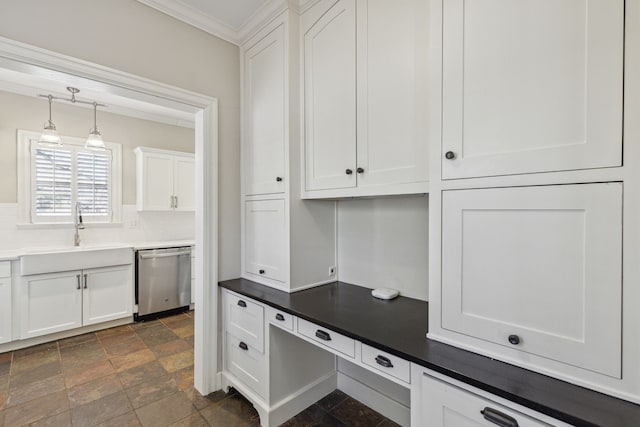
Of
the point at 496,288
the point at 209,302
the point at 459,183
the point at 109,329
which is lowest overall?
the point at 109,329

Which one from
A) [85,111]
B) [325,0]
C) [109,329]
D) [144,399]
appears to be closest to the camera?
[325,0]

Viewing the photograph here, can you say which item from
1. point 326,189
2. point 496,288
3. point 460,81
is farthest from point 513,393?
point 326,189

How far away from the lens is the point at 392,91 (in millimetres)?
1474

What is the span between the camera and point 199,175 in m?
2.14

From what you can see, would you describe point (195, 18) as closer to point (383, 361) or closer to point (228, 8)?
point (228, 8)

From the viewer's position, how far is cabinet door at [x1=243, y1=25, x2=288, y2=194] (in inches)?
76.7

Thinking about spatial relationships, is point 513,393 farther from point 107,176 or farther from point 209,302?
point 107,176

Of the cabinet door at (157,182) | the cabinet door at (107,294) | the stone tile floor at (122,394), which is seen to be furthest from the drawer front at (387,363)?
the cabinet door at (157,182)

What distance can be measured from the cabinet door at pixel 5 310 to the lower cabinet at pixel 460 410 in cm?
364

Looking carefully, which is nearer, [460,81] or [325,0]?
[460,81]

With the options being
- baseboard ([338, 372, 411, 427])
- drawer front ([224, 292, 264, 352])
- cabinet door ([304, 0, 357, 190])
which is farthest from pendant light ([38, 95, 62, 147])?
baseboard ([338, 372, 411, 427])

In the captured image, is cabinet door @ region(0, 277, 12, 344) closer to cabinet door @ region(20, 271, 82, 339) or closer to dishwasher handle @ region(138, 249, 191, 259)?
cabinet door @ region(20, 271, 82, 339)

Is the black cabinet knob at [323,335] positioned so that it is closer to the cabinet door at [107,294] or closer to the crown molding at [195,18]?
the crown molding at [195,18]

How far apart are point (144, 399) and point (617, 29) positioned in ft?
9.92
